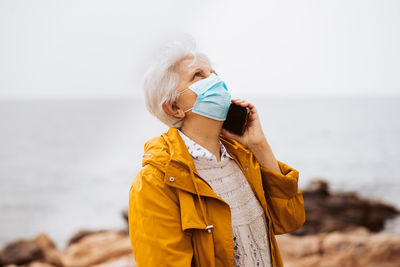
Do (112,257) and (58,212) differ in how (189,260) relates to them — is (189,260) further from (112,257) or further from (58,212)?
(58,212)

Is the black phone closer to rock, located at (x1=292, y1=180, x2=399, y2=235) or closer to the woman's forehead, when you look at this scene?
the woman's forehead

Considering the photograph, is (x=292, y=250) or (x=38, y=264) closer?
(x=292, y=250)

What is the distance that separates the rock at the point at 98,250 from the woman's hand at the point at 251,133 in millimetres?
3563

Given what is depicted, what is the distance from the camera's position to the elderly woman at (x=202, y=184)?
1.28 metres

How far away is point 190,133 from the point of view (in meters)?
1.50

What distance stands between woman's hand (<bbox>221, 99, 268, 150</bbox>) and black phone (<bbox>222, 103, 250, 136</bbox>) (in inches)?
0.7

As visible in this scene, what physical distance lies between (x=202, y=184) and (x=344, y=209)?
25.1 ft

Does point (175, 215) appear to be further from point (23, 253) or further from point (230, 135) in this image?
point (23, 253)

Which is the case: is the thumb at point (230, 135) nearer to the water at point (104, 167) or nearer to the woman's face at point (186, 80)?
the woman's face at point (186, 80)

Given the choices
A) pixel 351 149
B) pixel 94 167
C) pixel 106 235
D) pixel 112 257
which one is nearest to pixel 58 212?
pixel 94 167

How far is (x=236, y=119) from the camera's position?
61.5 inches

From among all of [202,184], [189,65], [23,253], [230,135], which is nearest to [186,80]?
[189,65]

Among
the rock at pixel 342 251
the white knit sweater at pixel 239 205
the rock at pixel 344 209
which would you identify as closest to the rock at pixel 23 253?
the rock at pixel 342 251

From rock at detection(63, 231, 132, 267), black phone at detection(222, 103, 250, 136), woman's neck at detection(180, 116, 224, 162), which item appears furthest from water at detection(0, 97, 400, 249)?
woman's neck at detection(180, 116, 224, 162)
